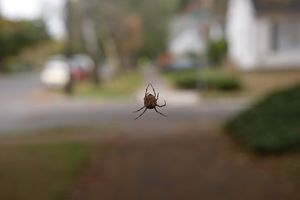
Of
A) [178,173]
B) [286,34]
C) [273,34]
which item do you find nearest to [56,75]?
[273,34]

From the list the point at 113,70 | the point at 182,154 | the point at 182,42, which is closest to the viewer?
the point at 182,154

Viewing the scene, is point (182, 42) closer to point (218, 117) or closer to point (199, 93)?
point (199, 93)

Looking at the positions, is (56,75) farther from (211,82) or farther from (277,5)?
(277,5)

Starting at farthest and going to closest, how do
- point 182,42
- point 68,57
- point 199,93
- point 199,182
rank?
point 182,42, point 68,57, point 199,93, point 199,182

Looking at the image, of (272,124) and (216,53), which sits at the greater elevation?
(216,53)

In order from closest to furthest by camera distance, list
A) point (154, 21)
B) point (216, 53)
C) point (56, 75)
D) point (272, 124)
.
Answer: point (272, 124) < point (56, 75) < point (216, 53) < point (154, 21)

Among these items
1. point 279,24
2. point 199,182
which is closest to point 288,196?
point 199,182

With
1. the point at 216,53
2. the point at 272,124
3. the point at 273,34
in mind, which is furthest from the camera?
the point at 216,53

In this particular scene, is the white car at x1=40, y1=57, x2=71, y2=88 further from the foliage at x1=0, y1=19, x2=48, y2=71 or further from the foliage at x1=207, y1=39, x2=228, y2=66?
the foliage at x1=0, y1=19, x2=48, y2=71
